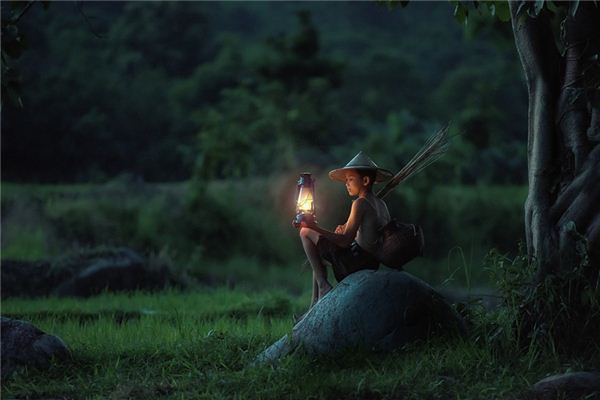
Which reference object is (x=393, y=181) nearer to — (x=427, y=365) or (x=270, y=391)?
(x=427, y=365)

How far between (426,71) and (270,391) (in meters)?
30.6

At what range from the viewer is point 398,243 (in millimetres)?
7055

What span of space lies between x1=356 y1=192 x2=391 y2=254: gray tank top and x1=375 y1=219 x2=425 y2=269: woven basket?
0.05m

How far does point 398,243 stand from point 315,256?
642 mm

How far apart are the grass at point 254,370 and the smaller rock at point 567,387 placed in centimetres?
15

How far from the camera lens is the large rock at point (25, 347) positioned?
6949 millimetres

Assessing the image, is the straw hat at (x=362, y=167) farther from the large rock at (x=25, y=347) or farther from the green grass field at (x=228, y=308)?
the large rock at (x=25, y=347)

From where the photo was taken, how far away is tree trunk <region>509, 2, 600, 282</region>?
6836 millimetres

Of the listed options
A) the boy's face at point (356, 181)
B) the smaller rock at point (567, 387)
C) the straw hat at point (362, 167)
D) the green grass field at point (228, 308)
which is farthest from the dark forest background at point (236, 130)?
the smaller rock at point (567, 387)

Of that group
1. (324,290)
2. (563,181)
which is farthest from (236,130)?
(563,181)

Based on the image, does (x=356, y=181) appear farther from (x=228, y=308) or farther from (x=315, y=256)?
(x=228, y=308)

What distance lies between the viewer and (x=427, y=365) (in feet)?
20.9

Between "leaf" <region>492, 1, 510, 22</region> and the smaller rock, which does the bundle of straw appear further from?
the smaller rock

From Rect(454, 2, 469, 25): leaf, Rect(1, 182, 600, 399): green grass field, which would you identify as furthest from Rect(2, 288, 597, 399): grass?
Rect(454, 2, 469, 25): leaf
